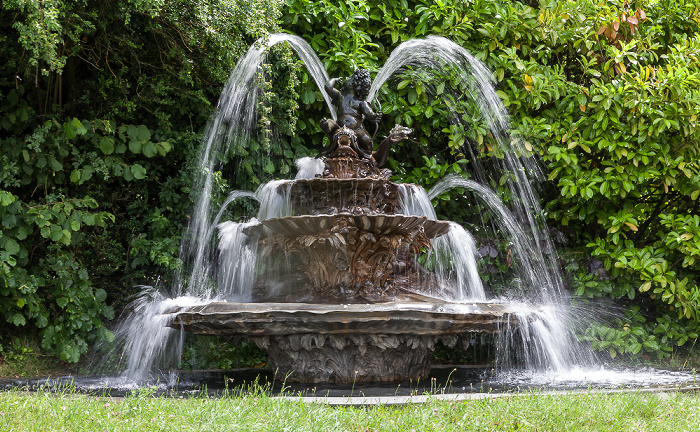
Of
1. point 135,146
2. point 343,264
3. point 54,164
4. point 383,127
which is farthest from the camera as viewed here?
point 383,127

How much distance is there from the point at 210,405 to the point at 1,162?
4.20 meters

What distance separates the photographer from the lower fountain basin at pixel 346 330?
4.11m

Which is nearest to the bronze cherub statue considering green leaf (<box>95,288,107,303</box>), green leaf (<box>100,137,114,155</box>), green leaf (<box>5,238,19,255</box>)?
green leaf (<box>100,137,114,155</box>)

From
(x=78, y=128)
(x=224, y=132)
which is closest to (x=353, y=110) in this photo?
(x=224, y=132)

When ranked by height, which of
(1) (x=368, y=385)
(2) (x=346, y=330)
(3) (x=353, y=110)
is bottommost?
(1) (x=368, y=385)

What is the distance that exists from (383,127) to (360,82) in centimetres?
180

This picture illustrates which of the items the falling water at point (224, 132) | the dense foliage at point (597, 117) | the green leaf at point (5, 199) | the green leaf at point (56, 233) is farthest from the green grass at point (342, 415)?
the dense foliage at point (597, 117)

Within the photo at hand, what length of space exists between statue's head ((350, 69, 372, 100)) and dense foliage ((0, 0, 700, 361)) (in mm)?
770

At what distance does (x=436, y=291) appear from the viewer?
557cm

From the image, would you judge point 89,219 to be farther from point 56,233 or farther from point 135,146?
point 135,146

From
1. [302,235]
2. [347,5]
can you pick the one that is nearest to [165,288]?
[302,235]

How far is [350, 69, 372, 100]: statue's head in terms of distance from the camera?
5703 mm

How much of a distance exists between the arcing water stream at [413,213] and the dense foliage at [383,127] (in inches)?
7.1

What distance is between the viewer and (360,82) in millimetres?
5730
